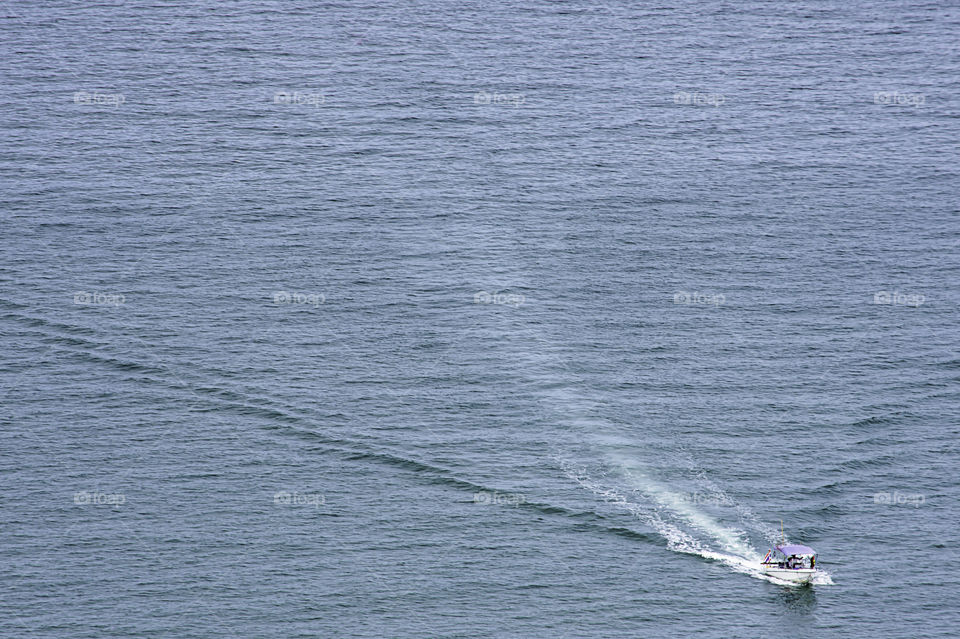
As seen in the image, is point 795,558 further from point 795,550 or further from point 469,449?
point 469,449

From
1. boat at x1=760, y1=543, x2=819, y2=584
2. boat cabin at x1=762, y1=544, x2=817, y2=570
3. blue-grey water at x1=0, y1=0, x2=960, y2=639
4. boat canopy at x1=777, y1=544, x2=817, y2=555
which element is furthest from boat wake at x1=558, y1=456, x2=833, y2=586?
boat canopy at x1=777, y1=544, x2=817, y2=555

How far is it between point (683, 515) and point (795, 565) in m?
15.0

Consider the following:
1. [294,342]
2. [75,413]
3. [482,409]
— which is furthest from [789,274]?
[75,413]

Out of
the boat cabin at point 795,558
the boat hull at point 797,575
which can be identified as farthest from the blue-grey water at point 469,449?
the boat cabin at point 795,558

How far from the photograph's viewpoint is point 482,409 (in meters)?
169

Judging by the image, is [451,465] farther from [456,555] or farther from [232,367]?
[232,367]

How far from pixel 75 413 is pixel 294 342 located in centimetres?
3122

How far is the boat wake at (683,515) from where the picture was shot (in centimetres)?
14225

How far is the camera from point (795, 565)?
137 m

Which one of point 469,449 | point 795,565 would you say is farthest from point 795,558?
point 469,449

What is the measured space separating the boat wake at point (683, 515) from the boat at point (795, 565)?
0.73 metres

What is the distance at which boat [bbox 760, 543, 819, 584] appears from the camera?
136750mm

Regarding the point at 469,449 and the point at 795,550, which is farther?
the point at 469,449

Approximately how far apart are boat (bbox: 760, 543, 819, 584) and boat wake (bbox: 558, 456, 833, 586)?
0.73 meters
